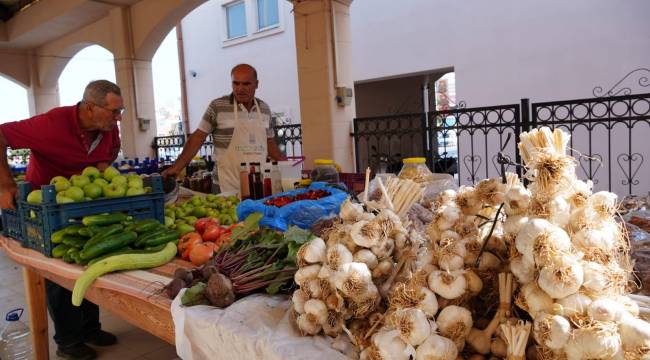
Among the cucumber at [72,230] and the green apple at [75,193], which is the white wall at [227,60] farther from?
the cucumber at [72,230]

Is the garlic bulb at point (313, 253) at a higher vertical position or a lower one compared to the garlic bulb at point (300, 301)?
higher

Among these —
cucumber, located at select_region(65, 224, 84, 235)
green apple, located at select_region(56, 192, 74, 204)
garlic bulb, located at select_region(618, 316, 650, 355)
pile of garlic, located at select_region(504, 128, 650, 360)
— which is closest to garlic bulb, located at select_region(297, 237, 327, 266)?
pile of garlic, located at select_region(504, 128, 650, 360)

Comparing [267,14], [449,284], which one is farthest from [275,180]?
[267,14]

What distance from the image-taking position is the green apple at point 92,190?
8.54ft

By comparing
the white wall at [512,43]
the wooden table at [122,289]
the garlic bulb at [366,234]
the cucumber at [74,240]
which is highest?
the white wall at [512,43]

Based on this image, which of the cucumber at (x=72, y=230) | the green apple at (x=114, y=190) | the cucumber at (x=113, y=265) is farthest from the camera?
the green apple at (x=114, y=190)

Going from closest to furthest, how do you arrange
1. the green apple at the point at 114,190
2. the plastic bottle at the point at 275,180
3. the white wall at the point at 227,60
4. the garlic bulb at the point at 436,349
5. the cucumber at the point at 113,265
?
1. the garlic bulb at the point at 436,349
2. the cucumber at the point at 113,265
3. the green apple at the point at 114,190
4. the plastic bottle at the point at 275,180
5. the white wall at the point at 227,60

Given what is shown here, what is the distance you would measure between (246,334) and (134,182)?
1745 mm

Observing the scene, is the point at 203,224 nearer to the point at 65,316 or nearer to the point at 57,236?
the point at 57,236

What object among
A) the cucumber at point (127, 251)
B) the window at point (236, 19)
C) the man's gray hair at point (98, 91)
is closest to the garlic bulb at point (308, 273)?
the cucumber at point (127, 251)

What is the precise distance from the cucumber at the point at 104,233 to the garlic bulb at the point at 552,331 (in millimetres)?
2033

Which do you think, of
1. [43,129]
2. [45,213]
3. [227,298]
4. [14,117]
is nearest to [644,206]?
[227,298]

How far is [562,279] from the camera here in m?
0.90

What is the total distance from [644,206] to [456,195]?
1.50 metres
